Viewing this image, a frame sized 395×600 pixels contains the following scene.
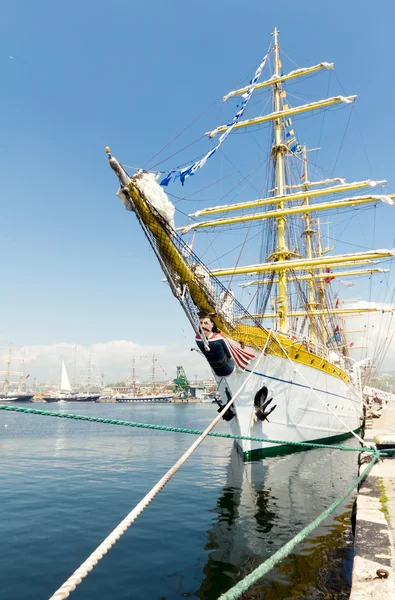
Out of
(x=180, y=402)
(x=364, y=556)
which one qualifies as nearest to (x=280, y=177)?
(x=364, y=556)

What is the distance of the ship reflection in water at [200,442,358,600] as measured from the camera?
18.1ft

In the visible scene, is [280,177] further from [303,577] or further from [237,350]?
[303,577]

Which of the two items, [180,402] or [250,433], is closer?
[250,433]

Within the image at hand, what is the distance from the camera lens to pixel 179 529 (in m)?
8.05

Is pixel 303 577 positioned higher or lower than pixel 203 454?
higher

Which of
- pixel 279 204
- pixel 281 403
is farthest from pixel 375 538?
pixel 279 204

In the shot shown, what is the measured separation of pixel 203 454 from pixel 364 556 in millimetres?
16086

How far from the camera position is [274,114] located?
75.2 ft

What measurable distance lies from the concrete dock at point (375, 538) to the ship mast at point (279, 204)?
12420 mm

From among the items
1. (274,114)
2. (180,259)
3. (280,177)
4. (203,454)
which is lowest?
(203,454)

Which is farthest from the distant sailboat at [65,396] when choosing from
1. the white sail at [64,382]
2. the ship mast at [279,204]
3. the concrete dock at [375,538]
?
the concrete dock at [375,538]

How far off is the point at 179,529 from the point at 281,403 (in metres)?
8.19

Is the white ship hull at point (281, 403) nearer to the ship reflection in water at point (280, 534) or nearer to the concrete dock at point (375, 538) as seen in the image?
the ship reflection in water at point (280, 534)

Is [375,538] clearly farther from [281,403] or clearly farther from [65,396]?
[65,396]
